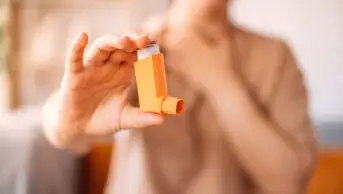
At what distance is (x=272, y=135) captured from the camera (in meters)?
0.72

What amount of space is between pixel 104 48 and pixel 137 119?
10 centimetres

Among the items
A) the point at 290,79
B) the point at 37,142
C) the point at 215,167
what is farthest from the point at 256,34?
the point at 37,142

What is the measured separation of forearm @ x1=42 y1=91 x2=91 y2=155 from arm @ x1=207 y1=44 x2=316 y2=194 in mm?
188

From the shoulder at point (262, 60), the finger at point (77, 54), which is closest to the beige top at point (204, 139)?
the shoulder at point (262, 60)

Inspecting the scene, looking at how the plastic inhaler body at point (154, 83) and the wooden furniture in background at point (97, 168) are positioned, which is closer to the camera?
the plastic inhaler body at point (154, 83)

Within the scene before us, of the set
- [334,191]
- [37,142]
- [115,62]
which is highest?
[115,62]

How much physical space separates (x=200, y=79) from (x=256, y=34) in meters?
0.10

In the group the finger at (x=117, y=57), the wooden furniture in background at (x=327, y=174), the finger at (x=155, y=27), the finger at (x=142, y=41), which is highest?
the finger at (x=155, y=27)

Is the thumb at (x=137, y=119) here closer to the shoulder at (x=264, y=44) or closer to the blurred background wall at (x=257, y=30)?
the blurred background wall at (x=257, y=30)

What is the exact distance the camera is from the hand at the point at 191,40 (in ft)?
2.39

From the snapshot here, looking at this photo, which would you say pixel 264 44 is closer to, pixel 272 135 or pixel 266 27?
pixel 266 27

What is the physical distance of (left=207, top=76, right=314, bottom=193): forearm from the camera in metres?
0.72

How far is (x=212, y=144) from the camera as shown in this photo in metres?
0.73

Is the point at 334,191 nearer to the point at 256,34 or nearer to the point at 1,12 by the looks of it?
the point at 256,34
